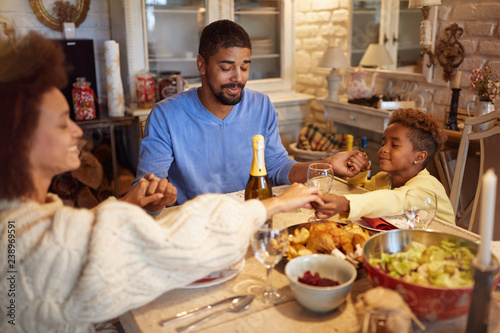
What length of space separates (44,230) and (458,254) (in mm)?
960

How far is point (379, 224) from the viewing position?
145cm

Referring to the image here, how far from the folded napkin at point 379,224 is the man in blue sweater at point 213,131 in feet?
1.70

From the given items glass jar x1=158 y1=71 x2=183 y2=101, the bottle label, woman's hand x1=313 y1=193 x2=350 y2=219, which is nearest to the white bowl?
woman's hand x1=313 y1=193 x2=350 y2=219

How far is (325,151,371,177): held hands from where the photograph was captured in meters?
1.82

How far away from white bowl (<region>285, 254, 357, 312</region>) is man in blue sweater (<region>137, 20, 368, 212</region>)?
85 centimetres

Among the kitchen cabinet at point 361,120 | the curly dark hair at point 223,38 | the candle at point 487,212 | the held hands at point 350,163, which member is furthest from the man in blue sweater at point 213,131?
the kitchen cabinet at point 361,120

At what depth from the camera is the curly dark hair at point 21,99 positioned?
95cm

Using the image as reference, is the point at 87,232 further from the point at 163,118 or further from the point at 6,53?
the point at 163,118

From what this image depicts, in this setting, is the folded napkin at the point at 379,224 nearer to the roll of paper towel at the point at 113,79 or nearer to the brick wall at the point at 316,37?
the roll of paper towel at the point at 113,79

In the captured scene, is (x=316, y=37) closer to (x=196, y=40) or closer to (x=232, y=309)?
(x=196, y=40)

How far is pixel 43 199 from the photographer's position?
3.59 feet

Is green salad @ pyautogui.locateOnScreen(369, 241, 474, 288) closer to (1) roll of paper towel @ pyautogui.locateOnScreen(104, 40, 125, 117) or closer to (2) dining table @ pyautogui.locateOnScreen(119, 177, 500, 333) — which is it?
(2) dining table @ pyautogui.locateOnScreen(119, 177, 500, 333)

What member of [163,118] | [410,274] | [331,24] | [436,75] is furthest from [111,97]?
[410,274]

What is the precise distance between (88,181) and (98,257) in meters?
2.77
